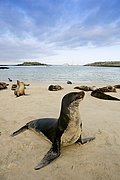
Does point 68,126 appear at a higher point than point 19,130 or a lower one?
higher

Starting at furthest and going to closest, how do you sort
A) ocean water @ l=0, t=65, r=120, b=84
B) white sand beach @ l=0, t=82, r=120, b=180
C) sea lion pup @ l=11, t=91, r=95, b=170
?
ocean water @ l=0, t=65, r=120, b=84
sea lion pup @ l=11, t=91, r=95, b=170
white sand beach @ l=0, t=82, r=120, b=180

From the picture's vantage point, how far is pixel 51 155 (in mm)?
3662

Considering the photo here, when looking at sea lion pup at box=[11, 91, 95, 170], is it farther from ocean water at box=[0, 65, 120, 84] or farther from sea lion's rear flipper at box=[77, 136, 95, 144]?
ocean water at box=[0, 65, 120, 84]

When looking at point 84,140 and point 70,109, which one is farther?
point 84,140

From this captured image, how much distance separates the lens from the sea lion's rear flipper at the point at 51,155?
343cm

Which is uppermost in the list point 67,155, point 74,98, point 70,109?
point 74,98

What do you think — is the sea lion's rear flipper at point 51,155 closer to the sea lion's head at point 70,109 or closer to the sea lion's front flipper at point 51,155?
the sea lion's front flipper at point 51,155

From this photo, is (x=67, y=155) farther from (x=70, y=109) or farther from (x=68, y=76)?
(x=68, y=76)

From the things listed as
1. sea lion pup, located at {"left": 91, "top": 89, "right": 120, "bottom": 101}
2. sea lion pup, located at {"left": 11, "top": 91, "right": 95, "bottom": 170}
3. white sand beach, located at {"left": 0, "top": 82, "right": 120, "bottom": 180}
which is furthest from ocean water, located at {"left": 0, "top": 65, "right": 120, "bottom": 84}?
sea lion pup, located at {"left": 11, "top": 91, "right": 95, "bottom": 170}

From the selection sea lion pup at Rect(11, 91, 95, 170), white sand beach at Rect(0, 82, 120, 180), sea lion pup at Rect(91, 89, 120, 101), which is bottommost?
sea lion pup at Rect(91, 89, 120, 101)

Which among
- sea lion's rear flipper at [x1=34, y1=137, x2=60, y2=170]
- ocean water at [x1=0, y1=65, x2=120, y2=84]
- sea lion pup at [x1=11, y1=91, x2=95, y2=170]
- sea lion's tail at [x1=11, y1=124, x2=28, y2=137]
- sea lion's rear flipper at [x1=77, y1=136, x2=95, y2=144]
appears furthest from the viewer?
ocean water at [x1=0, y1=65, x2=120, y2=84]

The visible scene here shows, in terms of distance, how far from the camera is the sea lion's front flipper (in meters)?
3.43

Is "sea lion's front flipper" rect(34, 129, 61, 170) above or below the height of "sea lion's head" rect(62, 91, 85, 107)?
below

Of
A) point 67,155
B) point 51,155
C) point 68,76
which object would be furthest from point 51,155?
point 68,76
